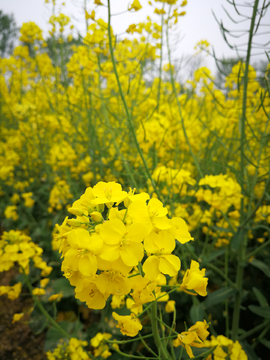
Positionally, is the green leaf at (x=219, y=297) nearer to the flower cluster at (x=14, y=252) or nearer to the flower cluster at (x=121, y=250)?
the flower cluster at (x=121, y=250)

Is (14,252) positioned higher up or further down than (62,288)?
higher up

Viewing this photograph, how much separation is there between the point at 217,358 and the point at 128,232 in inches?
32.2

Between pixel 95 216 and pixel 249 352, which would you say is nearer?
pixel 95 216

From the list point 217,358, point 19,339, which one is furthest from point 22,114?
point 217,358

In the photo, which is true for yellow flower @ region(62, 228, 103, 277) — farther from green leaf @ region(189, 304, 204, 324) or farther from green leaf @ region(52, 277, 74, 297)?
green leaf @ region(52, 277, 74, 297)

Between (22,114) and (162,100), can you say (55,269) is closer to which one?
(22,114)

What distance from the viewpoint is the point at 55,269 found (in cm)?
223

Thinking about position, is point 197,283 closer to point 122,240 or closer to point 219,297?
point 122,240

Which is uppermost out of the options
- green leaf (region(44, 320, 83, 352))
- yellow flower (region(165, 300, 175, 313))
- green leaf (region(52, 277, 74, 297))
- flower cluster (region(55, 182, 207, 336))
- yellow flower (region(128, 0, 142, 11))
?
yellow flower (region(128, 0, 142, 11))

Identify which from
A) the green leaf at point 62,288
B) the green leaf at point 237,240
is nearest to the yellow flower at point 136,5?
the green leaf at point 237,240

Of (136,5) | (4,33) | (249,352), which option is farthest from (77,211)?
(4,33)

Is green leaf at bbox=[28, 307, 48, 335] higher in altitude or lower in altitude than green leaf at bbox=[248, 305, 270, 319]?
lower

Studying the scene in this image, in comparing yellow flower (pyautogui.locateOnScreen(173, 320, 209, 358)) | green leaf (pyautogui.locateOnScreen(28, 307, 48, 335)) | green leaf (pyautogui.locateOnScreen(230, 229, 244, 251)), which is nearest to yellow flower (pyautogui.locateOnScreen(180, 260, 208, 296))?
yellow flower (pyautogui.locateOnScreen(173, 320, 209, 358))

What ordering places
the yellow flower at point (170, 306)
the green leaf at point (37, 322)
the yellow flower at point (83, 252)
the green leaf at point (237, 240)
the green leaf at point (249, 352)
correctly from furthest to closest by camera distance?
the green leaf at point (37, 322) → the green leaf at point (249, 352) → the green leaf at point (237, 240) → the yellow flower at point (170, 306) → the yellow flower at point (83, 252)
